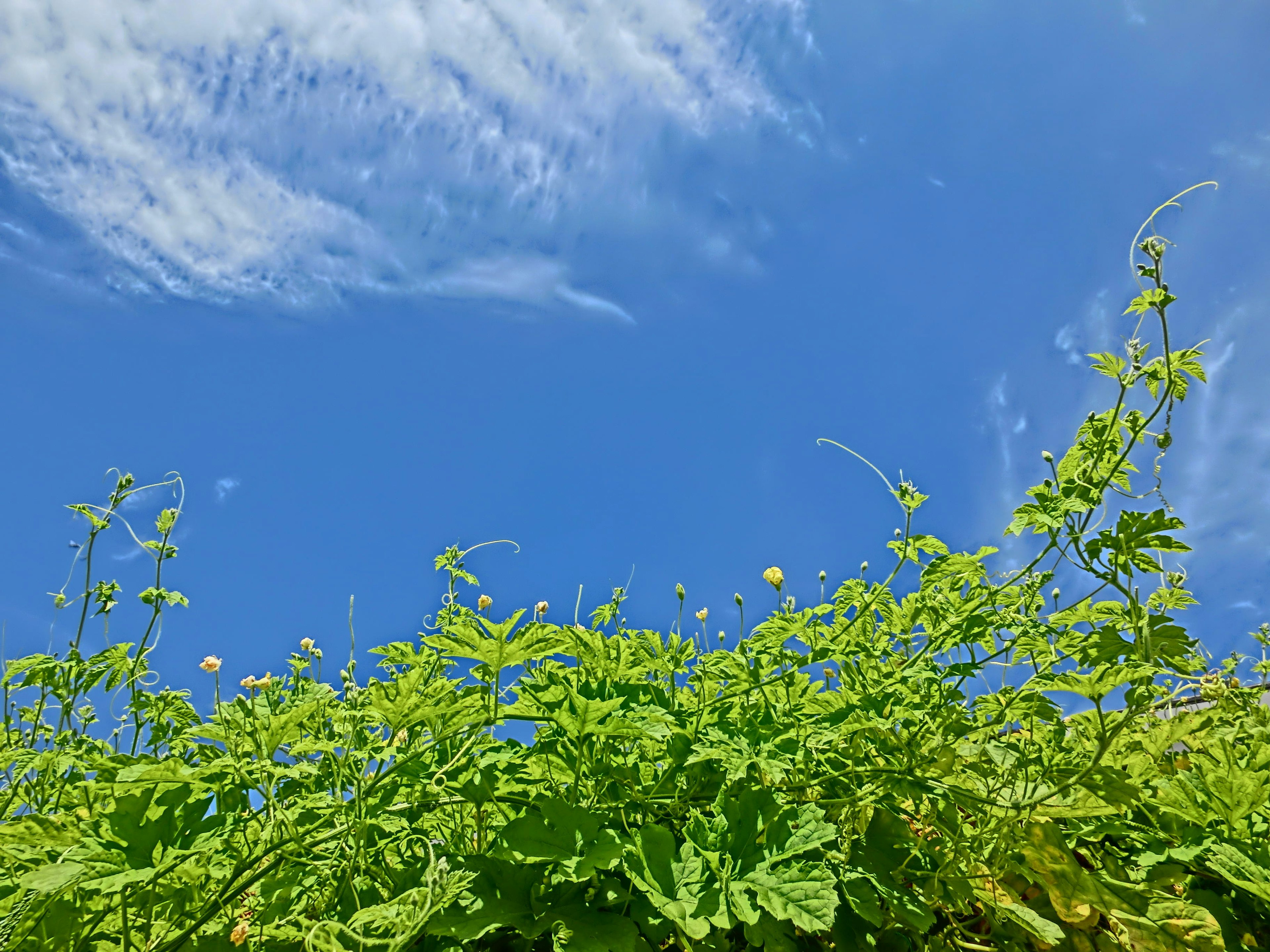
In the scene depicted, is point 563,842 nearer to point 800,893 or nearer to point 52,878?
point 800,893

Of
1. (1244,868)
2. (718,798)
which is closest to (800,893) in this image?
(718,798)

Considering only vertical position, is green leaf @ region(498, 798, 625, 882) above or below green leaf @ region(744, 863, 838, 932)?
above

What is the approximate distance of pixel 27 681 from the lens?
2.16 m

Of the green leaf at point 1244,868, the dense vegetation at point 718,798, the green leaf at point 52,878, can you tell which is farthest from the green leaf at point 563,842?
the green leaf at point 1244,868

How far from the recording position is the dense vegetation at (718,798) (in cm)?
130

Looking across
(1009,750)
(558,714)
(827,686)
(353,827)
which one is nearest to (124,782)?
(353,827)

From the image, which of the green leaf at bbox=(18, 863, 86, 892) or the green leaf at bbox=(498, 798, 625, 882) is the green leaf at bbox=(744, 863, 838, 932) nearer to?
the green leaf at bbox=(498, 798, 625, 882)

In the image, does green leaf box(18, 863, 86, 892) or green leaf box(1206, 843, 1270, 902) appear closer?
green leaf box(18, 863, 86, 892)

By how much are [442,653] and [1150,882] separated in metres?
1.81

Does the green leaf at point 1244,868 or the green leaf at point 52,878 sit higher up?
the green leaf at point 1244,868

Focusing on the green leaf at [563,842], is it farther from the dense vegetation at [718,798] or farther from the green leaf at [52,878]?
the green leaf at [52,878]

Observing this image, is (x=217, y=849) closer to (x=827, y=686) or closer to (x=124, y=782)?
(x=124, y=782)

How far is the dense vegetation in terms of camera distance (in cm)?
130

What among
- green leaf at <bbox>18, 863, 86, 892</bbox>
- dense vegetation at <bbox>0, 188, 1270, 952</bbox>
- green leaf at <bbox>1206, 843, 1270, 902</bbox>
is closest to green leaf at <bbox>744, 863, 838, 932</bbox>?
dense vegetation at <bbox>0, 188, 1270, 952</bbox>
